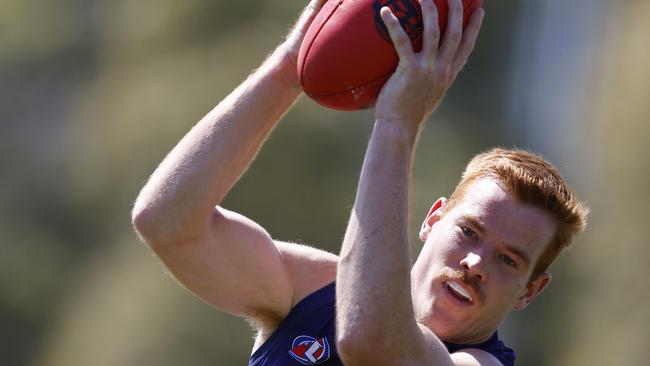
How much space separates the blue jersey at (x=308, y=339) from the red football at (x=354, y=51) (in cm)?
60

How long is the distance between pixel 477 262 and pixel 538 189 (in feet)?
0.92

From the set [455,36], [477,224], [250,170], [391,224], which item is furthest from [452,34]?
[250,170]

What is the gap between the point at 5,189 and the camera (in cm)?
947

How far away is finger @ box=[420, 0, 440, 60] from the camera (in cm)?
261

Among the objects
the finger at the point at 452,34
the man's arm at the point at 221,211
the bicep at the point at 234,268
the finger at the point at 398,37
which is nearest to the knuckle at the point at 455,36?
the finger at the point at 452,34

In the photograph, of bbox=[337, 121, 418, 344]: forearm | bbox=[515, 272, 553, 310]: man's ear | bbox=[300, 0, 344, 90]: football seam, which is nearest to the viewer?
bbox=[337, 121, 418, 344]: forearm

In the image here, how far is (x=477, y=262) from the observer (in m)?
2.95

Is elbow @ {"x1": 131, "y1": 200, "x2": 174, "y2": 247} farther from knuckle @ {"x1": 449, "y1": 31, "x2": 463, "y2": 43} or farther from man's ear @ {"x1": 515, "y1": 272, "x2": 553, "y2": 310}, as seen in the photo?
man's ear @ {"x1": 515, "y1": 272, "x2": 553, "y2": 310}

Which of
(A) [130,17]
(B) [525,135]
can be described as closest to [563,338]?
(B) [525,135]

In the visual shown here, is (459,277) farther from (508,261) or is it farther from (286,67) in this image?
(286,67)

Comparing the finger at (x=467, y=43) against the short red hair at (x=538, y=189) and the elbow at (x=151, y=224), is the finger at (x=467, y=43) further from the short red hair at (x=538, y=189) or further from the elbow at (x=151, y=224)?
the elbow at (x=151, y=224)

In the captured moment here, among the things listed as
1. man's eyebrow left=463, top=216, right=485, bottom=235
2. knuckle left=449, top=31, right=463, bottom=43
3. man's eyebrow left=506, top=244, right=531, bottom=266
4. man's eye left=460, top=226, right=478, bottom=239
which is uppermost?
knuckle left=449, top=31, right=463, bottom=43

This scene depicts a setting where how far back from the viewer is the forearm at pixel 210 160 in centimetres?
287

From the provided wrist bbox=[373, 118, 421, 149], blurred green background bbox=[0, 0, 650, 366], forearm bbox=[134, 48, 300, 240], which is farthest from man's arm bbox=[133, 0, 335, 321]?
blurred green background bbox=[0, 0, 650, 366]
